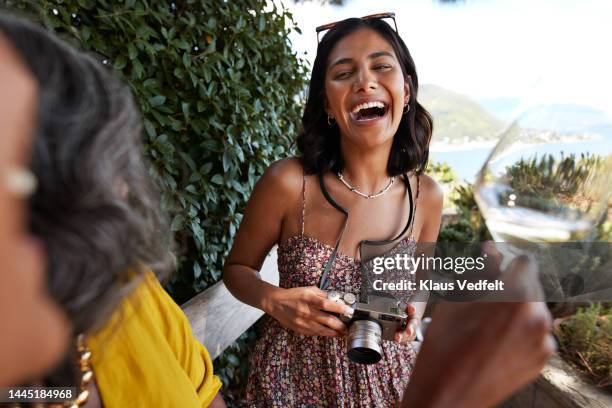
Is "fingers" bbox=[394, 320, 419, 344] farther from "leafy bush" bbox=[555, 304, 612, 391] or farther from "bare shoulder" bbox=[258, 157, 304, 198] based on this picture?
"leafy bush" bbox=[555, 304, 612, 391]

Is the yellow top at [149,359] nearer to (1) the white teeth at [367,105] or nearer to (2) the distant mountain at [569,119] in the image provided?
(2) the distant mountain at [569,119]

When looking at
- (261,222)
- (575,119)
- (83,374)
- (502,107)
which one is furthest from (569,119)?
(261,222)

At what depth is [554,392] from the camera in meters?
2.59

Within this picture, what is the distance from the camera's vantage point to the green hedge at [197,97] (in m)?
1.78

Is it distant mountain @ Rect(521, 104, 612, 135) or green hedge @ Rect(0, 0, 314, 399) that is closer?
distant mountain @ Rect(521, 104, 612, 135)

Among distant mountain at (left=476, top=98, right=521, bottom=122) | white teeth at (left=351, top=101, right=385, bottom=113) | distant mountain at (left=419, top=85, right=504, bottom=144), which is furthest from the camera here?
white teeth at (left=351, top=101, right=385, bottom=113)

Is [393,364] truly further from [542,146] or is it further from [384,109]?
[542,146]

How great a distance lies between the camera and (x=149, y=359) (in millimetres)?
1094

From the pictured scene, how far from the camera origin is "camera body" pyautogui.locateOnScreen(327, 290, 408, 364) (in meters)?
1.33

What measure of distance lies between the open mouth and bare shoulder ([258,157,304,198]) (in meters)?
0.30

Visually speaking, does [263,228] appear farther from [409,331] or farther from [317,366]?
[409,331]

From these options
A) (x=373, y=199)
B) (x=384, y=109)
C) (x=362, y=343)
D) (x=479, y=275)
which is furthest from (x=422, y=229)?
(x=479, y=275)

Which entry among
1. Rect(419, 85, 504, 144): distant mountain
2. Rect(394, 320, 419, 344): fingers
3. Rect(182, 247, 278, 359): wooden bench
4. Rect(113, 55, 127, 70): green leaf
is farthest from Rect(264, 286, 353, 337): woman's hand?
Rect(113, 55, 127, 70): green leaf

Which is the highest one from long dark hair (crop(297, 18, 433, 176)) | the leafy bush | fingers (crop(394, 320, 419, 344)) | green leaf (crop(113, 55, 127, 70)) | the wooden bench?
green leaf (crop(113, 55, 127, 70))
